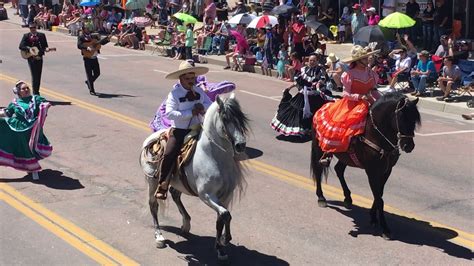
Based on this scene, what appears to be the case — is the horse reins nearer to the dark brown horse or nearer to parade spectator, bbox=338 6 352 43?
the dark brown horse

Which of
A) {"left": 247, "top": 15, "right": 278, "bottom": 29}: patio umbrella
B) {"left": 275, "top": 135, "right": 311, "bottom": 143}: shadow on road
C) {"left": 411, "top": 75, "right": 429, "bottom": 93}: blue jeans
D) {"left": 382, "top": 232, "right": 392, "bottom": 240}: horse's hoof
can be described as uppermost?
{"left": 247, "top": 15, "right": 278, "bottom": 29}: patio umbrella

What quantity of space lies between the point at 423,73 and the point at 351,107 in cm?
1085

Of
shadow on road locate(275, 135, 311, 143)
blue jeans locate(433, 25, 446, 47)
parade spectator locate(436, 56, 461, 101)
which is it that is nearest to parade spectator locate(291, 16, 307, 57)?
blue jeans locate(433, 25, 446, 47)

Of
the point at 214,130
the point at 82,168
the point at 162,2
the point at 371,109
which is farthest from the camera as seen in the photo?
the point at 162,2

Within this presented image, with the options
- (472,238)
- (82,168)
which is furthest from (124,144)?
(472,238)

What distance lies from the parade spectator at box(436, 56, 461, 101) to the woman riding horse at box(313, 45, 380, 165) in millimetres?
10145

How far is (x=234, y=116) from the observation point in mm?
7328

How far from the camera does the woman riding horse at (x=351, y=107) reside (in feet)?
30.3

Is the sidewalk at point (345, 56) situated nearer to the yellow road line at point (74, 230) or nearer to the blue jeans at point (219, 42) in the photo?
the blue jeans at point (219, 42)

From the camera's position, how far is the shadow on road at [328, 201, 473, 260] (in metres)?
8.49

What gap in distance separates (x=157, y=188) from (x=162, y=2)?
29.7m

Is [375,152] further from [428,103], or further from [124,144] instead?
[428,103]

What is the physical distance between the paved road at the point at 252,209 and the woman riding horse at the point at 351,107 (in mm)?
1063

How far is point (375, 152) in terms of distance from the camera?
352 inches
